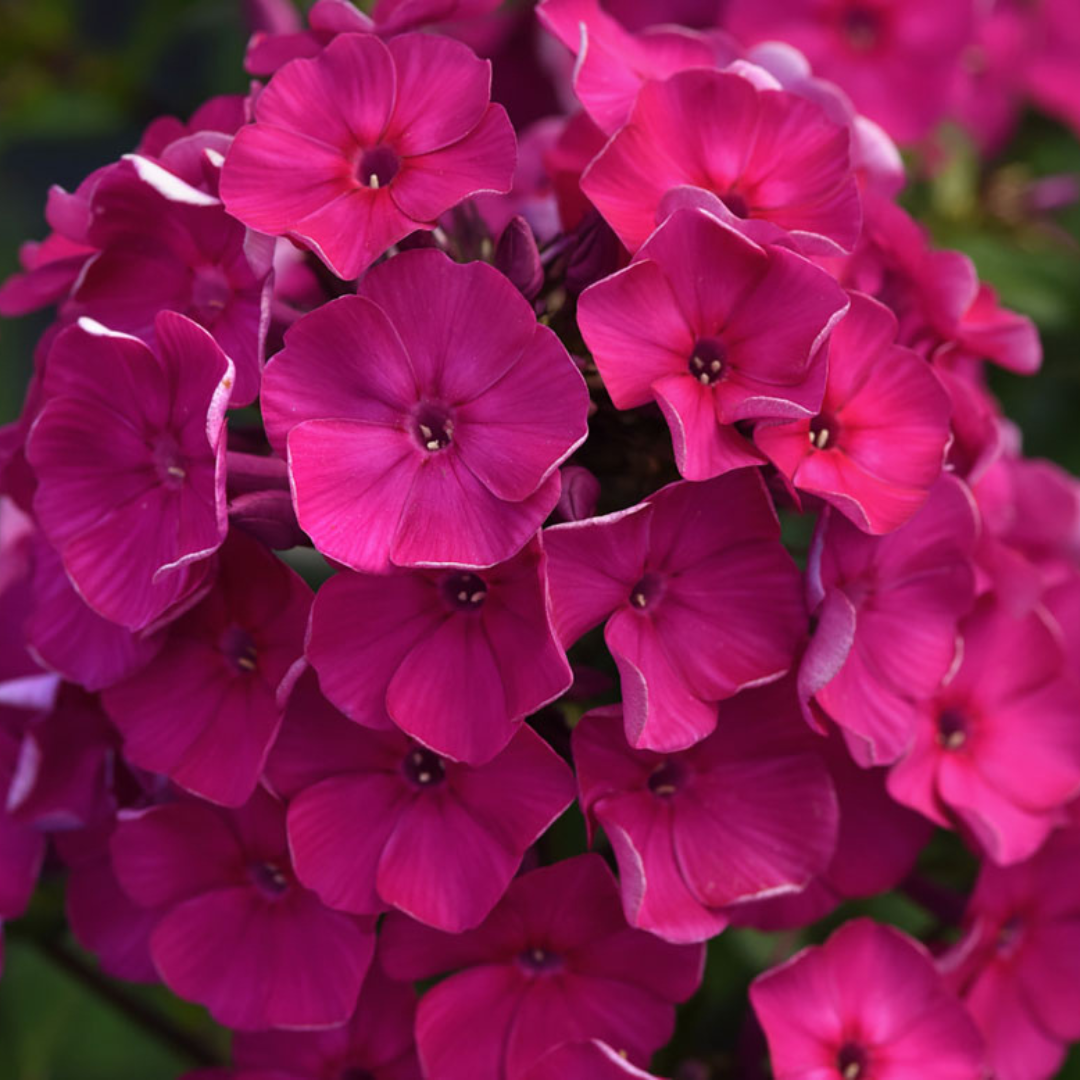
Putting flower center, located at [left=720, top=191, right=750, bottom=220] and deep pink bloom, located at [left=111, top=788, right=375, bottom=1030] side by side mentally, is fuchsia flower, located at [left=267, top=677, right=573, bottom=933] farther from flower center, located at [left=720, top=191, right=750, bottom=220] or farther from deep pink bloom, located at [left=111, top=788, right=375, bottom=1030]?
flower center, located at [left=720, top=191, right=750, bottom=220]

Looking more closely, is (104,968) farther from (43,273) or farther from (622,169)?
(622,169)

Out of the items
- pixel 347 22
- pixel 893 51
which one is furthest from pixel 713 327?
pixel 893 51

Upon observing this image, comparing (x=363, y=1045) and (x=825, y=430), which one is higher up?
(x=825, y=430)

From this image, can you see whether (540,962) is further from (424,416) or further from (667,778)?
(424,416)

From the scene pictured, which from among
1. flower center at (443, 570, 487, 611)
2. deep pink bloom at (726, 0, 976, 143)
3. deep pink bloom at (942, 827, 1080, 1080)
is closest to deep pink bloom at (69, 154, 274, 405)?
flower center at (443, 570, 487, 611)

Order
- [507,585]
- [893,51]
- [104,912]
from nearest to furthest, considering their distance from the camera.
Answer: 1. [507,585]
2. [104,912]
3. [893,51]

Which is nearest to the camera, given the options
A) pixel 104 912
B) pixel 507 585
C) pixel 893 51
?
pixel 507 585

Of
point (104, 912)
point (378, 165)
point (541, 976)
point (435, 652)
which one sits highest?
point (378, 165)
